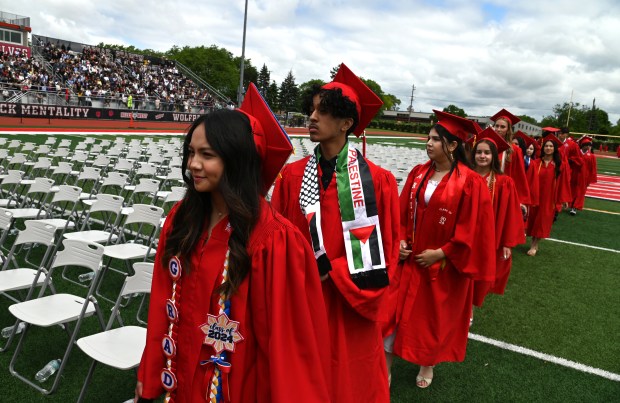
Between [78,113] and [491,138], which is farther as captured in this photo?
[78,113]

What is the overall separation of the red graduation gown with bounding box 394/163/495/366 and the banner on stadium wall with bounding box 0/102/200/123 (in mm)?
18801

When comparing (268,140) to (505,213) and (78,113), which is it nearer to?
(505,213)

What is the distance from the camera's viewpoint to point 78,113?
23.3 m

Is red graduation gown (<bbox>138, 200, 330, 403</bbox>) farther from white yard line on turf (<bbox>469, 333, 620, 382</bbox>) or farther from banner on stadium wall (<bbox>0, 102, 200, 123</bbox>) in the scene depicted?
banner on stadium wall (<bbox>0, 102, 200, 123</bbox>)

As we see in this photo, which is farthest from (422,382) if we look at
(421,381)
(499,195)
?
(499,195)

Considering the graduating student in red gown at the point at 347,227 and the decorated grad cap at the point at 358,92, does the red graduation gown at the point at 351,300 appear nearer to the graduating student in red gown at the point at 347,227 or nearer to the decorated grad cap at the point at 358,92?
the graduating student in red gown at the point at 347,227

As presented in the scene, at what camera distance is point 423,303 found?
321 centimetres

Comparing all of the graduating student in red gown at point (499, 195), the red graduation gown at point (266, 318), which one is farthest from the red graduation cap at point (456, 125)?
the red graduation gown at point (266, 318)

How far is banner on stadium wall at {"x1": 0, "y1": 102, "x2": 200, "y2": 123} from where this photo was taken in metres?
20.9

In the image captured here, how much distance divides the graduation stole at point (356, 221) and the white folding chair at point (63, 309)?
6.13 feet

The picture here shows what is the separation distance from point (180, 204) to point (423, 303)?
2.06m

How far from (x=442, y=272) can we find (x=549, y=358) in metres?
1.72

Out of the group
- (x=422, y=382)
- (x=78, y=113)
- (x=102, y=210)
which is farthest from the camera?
(x=78, y=113)

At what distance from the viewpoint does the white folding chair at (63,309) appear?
3043 mm
